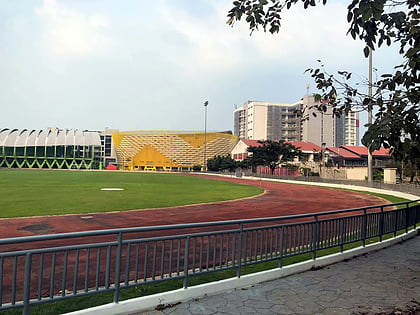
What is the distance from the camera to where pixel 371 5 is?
3375 mm

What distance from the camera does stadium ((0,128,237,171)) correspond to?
415ft

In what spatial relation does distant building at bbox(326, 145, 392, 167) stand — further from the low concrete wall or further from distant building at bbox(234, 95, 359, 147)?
the low concrete wall

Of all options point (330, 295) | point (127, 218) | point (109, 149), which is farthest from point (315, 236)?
point (109, 149)

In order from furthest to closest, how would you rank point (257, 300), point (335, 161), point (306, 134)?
point (306, 134), point (335, 161), point (257, 300)

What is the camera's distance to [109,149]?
140 meters

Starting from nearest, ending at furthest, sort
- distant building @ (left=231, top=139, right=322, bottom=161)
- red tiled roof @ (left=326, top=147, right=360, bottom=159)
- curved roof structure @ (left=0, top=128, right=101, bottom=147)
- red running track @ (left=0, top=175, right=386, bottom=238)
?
red running track @ (left=0, top=175, right=386, bottom=238)
red tiled roof @ (left=326, top=147, right=360, bottom=159)
distant building @ (left=231, top=139, right=322, bottom=161)
curved roof structure @ (left=0, top=128, right=101, bottom=147)

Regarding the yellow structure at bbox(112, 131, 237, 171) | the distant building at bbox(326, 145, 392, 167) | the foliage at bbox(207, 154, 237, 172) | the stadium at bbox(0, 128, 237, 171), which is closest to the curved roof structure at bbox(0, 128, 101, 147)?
the stadium at bbox(0, 128, 237, 171)

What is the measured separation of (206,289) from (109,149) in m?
141

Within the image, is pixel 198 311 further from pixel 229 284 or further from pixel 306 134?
pixel 306 134

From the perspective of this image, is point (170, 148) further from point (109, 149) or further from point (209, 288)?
point (209, 288)

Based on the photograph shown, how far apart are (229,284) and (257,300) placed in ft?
2.11

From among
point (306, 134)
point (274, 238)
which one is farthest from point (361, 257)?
point (306, 134)

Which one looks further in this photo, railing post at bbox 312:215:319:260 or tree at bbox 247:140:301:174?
tree at bbox 247:140:301:174

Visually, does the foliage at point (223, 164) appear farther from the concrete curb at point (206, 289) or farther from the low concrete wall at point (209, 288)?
the concrete curb at point (206, 289)
